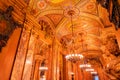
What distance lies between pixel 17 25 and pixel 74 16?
411 centimetres

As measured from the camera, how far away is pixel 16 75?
560 centimetres

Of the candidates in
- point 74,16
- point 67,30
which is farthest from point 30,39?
point 67,30

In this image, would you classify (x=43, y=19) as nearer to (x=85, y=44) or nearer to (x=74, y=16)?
(x=74, y=16)

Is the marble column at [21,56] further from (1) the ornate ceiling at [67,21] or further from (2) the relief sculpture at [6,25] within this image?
(1) the ornate ceiling at [67,21]

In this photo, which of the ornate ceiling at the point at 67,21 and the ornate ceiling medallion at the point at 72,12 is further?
the ornate ceiling medallion at the point at 72,12

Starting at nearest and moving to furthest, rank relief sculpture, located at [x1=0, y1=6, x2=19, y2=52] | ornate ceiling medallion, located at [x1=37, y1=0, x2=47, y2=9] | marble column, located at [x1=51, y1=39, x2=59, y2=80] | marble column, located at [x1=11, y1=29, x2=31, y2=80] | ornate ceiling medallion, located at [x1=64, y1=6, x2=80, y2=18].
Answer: relief sculpture, located at [x1=0, y1=6, x2=19, y2=52], marble column, located at [x1=11, y1=29, x2=31, y2=80], ornate ceiling medallion, located at [x1=37, y1=0, x2=47, y2=9], ornate ceiling medallion, located at [x1=64, y1=6, x2=80, y2=18], marble column, located at [x1=51, y1=39, x2=59, y2=80]


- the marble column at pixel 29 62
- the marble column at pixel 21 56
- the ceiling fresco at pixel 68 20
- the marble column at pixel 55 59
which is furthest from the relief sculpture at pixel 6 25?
the marble column at pixel 55 59

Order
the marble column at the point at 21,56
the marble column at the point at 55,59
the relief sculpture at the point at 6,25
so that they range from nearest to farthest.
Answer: the relief sculpture at the point at 6,25, the marble column at the point at 21,56, the marble column at the point at 55,59

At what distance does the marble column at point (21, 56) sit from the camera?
562 cm

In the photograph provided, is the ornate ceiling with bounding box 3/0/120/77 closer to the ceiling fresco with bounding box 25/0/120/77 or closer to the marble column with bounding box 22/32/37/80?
the ceiling fresco with bounding box 25/0/120/77

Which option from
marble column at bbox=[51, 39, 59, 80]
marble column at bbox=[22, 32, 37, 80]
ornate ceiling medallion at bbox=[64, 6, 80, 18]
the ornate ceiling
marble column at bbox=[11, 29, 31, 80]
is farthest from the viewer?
marble column at bbox=[51, 39, 59, 80]

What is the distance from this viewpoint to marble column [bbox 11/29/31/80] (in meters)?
5.62

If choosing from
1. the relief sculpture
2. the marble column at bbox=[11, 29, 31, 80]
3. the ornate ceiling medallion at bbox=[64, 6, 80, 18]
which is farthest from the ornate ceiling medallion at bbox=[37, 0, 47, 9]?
the relief sculpture

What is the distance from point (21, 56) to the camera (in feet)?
20.3
